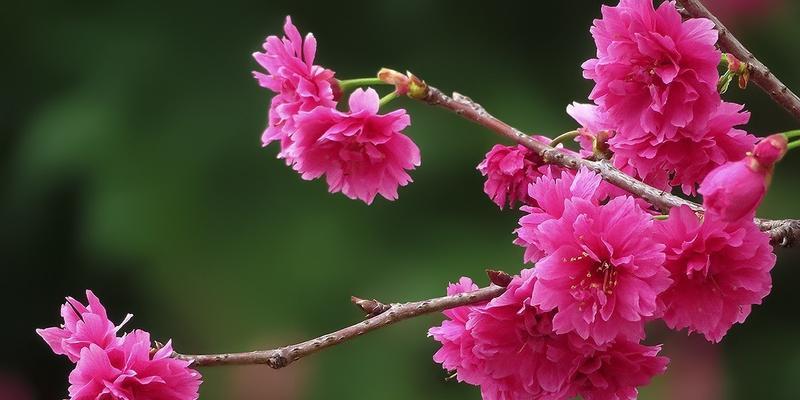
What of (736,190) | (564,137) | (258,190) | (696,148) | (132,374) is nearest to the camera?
(736,190)

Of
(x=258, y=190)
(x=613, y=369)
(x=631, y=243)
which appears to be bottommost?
(x=258, y=190)

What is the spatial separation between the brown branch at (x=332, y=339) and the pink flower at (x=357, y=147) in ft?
0.56

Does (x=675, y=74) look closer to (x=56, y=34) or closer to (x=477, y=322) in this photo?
(x=477, y=322)

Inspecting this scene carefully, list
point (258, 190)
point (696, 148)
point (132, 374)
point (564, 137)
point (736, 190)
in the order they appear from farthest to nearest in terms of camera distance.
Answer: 1. point (258, 190)
2. point (564, 137)
3. point (696, 148)
4. point (132, 374)
5. point (736, 190)

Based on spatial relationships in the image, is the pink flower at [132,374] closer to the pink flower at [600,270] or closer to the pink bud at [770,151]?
the pink flower at [600,270]

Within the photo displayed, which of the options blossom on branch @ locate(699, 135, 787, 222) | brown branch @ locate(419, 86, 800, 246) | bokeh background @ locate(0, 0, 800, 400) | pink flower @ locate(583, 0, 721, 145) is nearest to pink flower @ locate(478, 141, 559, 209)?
brown branch @ locate(419, 86, 800, 246)

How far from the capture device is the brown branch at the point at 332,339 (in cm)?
91

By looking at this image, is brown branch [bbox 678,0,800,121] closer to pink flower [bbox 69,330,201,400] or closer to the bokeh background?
pink flower [bbox 69,330,201,400]

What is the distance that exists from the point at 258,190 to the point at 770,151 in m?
2.89

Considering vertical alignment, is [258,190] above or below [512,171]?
below

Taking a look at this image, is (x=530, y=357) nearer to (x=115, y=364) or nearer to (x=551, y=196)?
(x=551, y=196)

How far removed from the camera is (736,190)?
786 millimetres

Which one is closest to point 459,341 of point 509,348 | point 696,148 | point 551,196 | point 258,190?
point 509,348

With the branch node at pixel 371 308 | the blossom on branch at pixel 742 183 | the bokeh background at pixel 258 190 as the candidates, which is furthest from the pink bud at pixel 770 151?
the bokeh background at pixel 258 190
